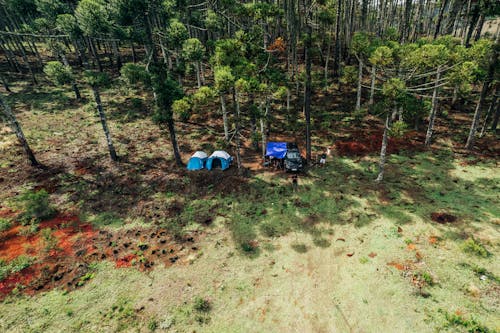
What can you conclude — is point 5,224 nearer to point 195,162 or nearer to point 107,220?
point 107,220

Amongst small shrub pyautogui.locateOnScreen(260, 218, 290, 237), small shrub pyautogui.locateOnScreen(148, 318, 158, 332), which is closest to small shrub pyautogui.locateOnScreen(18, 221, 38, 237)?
small shrub pyautogui.locateOnScreen(148, 318, 158, 332)

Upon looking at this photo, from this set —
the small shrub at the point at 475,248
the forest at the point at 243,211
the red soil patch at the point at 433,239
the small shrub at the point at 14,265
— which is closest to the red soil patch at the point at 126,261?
the forest at the point at 243,211

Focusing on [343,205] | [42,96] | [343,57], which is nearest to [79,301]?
[343,205]

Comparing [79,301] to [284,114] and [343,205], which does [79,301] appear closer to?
[343,205]

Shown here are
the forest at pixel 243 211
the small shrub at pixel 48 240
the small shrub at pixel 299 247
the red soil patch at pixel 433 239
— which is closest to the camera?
the forest at pixel 243 211

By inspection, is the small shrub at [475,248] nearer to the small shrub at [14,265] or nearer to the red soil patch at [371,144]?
the red soil patch at [371,144]
